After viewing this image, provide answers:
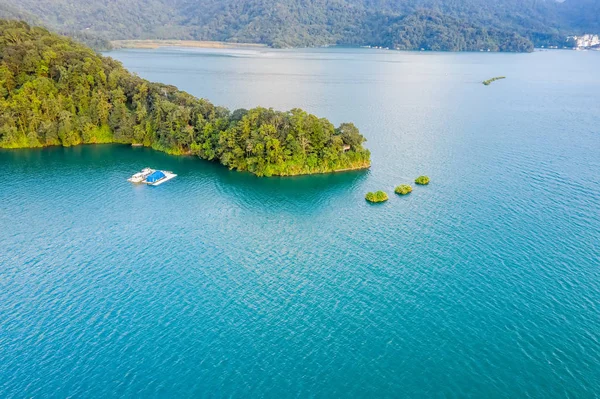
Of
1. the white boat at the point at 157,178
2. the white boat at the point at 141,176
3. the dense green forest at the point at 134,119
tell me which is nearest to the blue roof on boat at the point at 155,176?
the white boat at the point at 157,178

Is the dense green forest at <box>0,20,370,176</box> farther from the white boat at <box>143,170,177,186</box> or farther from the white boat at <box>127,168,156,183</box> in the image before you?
the white boat at <box>127,168,156,183</box>

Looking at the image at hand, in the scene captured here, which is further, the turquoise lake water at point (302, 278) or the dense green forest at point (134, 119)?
the dense green forest at point (134, 119)

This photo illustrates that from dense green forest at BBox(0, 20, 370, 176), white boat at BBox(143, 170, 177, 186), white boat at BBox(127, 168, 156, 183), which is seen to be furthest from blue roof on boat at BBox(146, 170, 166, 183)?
dense green forest at BBox(0, 20, 370, 176)

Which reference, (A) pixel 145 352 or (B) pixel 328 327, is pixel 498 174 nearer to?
(B) pixel 328 327

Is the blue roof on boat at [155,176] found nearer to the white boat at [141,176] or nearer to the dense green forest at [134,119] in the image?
the white boat at [141,176]

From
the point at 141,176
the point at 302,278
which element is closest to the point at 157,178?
the point at 141,176

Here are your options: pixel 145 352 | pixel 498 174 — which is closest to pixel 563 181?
pixel 498 174
